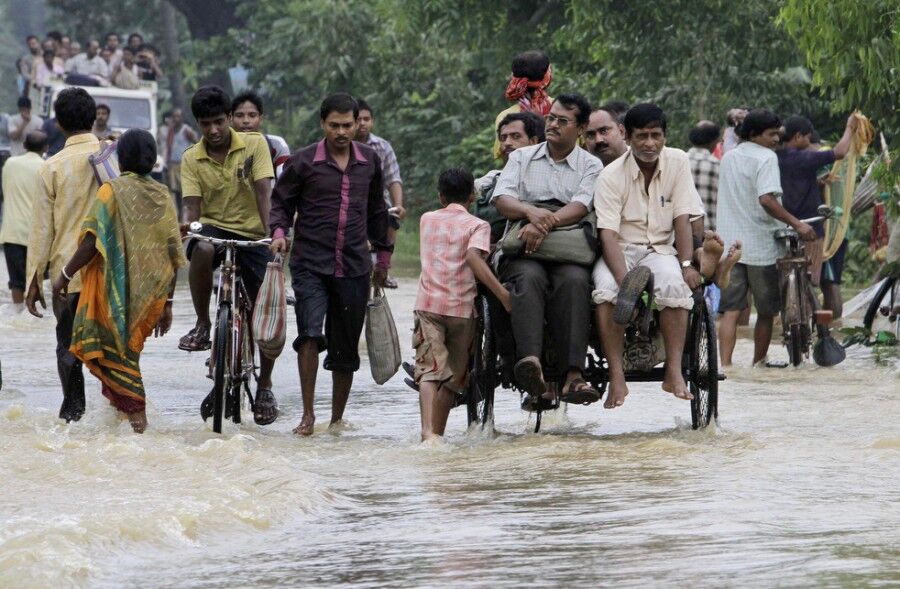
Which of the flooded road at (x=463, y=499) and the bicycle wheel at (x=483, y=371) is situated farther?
the bicycle wheel at (x=483, y=371)

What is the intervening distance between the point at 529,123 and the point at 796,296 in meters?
3.85

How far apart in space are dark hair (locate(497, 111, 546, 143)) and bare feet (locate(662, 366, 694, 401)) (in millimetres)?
1573

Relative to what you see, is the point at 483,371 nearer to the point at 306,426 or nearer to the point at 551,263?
the point at 551,263

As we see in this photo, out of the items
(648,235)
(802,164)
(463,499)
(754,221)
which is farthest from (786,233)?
(463,499)

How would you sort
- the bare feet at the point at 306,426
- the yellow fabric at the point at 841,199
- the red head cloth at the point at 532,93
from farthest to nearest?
1. the yellow fabric at the point at 841,199
2. the red head cloth at the point at 532,93
3. the bare feet at the point at 306,426

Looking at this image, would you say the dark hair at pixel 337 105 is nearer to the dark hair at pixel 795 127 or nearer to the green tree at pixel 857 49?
the green tree at pixel 857 49

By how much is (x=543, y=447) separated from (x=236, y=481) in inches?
64.6

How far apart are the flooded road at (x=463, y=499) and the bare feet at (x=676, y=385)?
25 centimetres

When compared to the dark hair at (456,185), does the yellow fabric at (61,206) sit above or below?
below

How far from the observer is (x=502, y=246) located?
Result: 912 centimetres

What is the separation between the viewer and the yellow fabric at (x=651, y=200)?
30.7 feet

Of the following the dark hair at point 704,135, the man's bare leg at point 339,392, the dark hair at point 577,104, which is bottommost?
the man's bare leg at point 339,392

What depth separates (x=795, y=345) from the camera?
527 inches

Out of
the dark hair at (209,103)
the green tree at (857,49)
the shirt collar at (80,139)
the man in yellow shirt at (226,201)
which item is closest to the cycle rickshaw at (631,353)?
the man in yellow shirt at (226,201)
